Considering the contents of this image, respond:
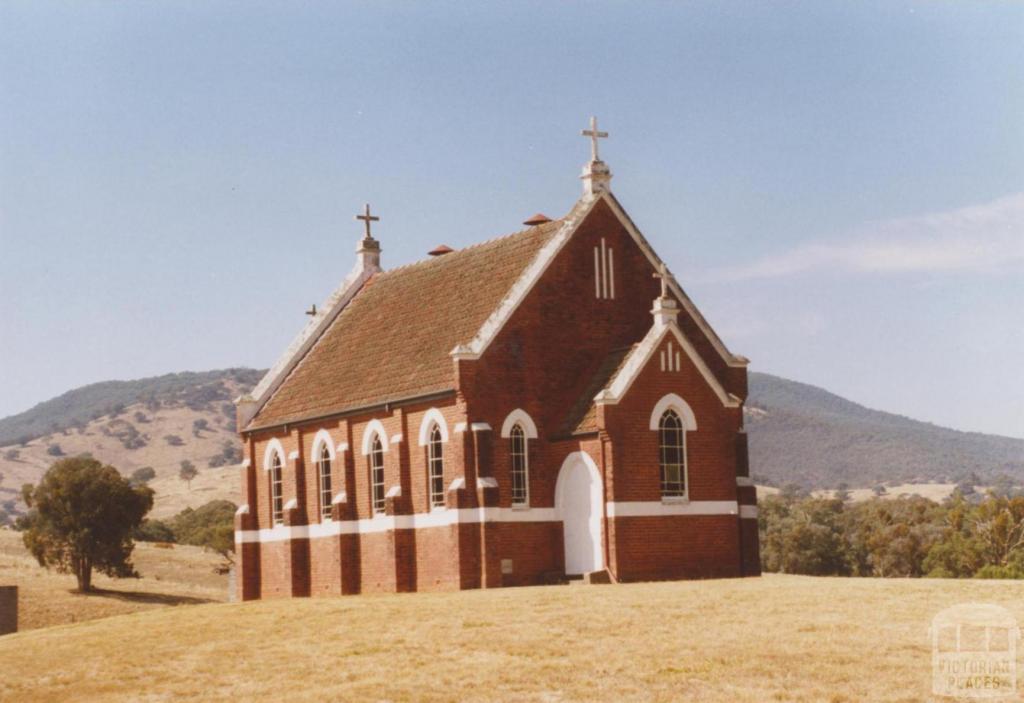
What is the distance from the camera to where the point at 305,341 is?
55594 mm

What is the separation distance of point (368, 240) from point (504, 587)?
62.8 ft

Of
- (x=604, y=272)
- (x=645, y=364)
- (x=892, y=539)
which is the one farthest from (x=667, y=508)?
(x=892, y=539)

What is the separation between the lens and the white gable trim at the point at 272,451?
52.3 m

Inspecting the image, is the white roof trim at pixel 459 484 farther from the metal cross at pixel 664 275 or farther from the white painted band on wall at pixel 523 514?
the metal cross at pixel 664 275

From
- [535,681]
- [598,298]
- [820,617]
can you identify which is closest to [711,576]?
[598,298]

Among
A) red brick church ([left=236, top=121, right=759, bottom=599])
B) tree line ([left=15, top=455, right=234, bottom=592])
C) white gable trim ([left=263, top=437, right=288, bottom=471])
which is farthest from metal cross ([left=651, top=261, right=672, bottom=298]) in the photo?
tree line ([left=15, top=455, right=234, bottom=592])

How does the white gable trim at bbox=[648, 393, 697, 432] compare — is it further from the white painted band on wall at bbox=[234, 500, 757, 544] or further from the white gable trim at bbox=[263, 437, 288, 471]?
the white gable trim at bbox=[263, 437, 288, 471]

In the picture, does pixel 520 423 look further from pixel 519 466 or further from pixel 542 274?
pixel 542 274

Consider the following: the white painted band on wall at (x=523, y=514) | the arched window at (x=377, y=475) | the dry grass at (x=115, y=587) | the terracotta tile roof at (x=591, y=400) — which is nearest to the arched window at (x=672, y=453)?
the white painted band on wall at (x=523, y=514)

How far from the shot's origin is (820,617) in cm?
2900

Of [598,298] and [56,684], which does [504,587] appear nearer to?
[598,298]

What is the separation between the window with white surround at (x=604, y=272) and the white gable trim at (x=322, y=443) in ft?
33.3

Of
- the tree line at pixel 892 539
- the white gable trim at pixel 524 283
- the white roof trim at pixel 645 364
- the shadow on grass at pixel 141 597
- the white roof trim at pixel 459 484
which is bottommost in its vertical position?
the shadow on grass at pixel 141 597

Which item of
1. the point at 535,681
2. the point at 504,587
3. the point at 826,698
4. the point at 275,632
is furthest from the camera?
the point at 504,587
